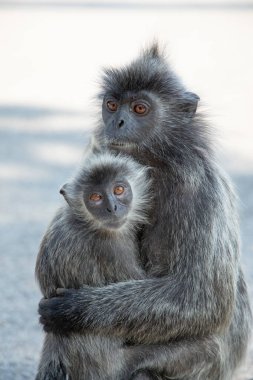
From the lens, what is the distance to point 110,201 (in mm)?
4273

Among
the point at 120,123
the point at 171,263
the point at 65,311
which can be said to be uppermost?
the point at 120,123

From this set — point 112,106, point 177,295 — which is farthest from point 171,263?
point 112,106

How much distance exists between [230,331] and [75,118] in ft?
22.8

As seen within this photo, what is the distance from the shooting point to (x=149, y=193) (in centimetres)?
434

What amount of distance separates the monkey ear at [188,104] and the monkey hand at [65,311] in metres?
0.95

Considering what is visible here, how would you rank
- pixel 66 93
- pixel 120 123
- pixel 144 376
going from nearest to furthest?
pixel 144 376 < pixel 120 123 < pixel 66 93

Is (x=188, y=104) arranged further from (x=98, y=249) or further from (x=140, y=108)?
(x=98, y=249)

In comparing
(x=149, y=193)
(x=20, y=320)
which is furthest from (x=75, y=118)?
(x=149, y=193)

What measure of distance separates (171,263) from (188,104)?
2.47 ft

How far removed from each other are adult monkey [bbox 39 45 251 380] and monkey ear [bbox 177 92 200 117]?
0.06ft

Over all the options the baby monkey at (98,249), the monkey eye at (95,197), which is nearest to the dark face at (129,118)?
the baby monkey at (98,249)

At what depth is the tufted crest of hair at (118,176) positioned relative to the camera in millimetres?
4293

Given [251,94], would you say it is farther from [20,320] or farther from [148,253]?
[148,253]

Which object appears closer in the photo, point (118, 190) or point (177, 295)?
point (177, 295)
